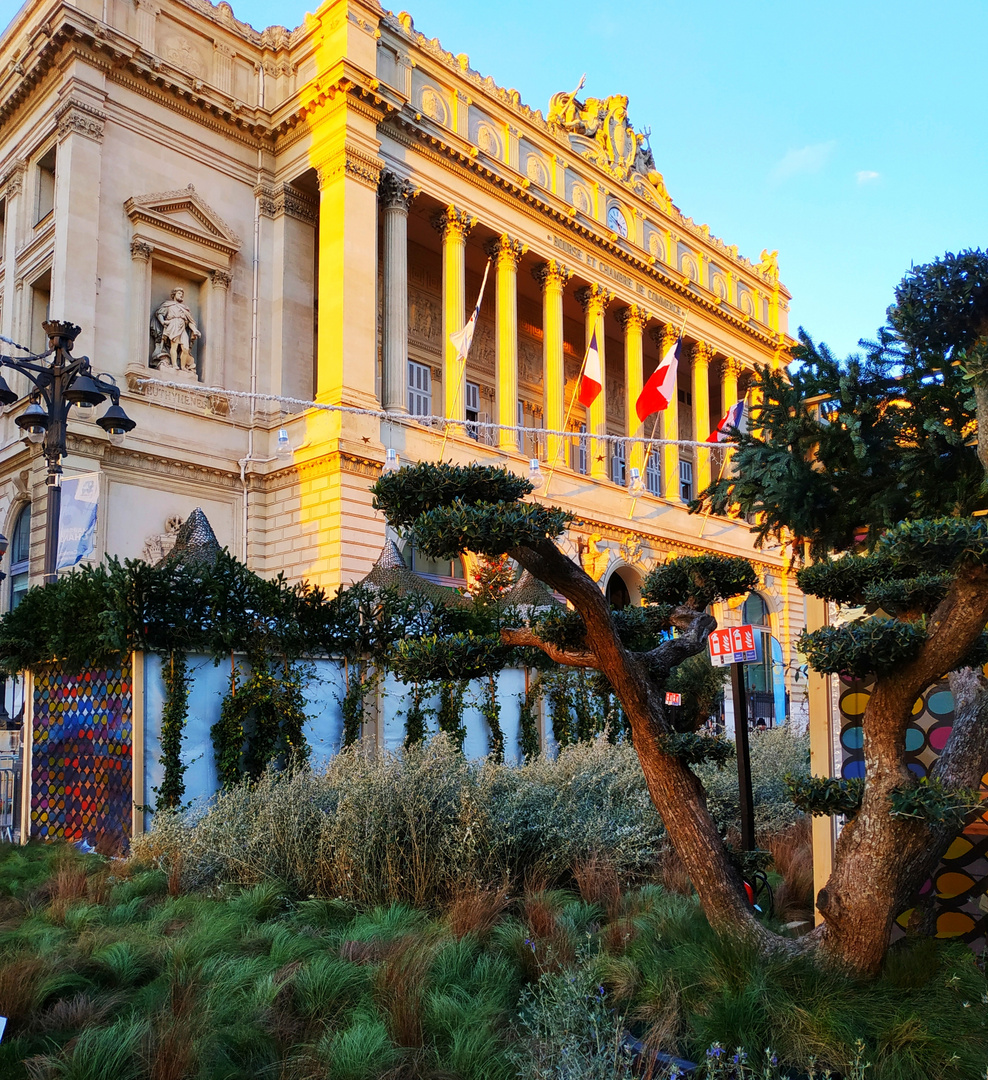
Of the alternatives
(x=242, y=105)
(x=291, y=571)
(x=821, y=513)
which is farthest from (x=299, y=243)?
(x=821, y=513)

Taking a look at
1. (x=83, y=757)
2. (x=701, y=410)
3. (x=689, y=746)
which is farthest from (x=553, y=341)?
(x=689, y=746)

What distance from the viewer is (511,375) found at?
32562 millimetres

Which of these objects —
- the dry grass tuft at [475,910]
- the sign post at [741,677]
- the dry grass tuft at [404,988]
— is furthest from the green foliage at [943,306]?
the dry grass tuft at [404,988]

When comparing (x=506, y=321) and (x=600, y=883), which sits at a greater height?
(x=506, y=321)

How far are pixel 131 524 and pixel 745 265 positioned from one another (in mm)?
32394

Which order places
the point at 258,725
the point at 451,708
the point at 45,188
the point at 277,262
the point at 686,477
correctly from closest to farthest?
the point at 258,725 → the point at 451,708 → the point at 45,188 → the point at 277,262 → the point at 686,477

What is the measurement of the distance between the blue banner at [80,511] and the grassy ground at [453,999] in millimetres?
13413

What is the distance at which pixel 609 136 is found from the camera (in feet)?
129

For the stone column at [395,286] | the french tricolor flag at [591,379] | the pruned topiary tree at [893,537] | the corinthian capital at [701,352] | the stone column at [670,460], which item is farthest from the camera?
the corinthian capital at [701,352]

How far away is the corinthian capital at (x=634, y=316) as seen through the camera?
1500 inches

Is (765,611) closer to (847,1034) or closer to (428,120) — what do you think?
(428,120)

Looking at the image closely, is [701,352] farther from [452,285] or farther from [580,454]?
[452,285]

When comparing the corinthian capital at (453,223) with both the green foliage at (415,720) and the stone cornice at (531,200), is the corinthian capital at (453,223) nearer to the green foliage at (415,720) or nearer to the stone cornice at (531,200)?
the stone cornice at (531,200)

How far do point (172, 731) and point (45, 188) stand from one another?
22.5 m
